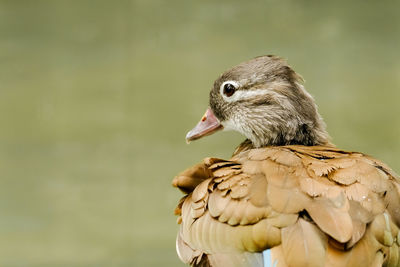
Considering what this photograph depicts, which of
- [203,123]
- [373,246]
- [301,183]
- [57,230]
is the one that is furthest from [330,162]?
[57,230]

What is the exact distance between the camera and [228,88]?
1.91m

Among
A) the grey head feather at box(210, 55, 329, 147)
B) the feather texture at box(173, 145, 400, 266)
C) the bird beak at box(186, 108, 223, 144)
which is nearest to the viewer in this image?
the feather texture at box(173, 145, 400, 266)

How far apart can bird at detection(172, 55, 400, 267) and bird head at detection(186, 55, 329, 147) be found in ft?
0.33

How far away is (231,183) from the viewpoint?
1502 millimetres

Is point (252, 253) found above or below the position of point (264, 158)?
below

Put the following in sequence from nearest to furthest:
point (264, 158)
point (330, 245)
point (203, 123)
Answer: point (330, 245) < point (264, 158) < point (203, 123)

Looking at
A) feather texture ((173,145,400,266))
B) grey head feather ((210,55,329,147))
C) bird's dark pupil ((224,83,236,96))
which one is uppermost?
bird's dark pupil ((224,83,236,96))

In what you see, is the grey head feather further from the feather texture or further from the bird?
the feather texture

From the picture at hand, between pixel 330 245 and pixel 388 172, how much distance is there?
0.34 meters

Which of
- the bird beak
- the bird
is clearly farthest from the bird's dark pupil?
the bird

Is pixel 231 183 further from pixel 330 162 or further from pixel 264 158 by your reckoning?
pixel 330 162

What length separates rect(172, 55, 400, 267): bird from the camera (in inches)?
52.3

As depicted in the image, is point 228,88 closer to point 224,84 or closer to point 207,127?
point 224,84

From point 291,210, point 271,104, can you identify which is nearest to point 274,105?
point 271,104
